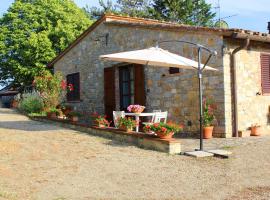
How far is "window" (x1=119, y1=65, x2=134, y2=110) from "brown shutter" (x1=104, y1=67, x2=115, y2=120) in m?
0.34

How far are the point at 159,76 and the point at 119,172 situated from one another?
20.4ft

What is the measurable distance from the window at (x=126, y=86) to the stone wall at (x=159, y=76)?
781 mm

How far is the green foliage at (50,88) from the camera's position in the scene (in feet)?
50.3

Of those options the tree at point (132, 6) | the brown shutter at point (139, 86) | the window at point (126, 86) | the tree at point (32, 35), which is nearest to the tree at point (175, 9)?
the tree at point (132, 6)

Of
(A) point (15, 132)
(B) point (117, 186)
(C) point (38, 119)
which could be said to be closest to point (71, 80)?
(C) point (38, 119)

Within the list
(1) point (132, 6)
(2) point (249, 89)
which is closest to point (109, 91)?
(2) point (249, 89)

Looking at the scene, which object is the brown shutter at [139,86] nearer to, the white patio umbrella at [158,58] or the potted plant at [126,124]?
the potted plant at [126,124]

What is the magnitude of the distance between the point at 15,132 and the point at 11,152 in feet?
9.52

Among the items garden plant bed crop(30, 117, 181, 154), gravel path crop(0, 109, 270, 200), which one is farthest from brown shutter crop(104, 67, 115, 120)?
gravel path crop(0, 109, 270, 200)

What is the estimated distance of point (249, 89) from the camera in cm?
1147

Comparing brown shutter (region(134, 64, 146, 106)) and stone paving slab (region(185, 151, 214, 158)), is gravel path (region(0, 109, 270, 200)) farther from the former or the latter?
brown shutter (region(134, 64, 146, 106))

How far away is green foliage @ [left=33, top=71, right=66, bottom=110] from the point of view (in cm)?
1534

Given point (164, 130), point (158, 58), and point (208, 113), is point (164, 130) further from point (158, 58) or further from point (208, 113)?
point (208, 113)

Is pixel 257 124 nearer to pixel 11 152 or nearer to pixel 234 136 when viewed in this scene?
pixel 234 136
